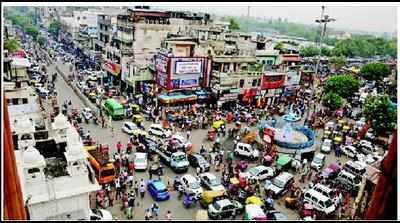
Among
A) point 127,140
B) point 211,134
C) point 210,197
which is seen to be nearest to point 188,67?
point 211,134

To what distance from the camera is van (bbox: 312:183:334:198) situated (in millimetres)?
15594

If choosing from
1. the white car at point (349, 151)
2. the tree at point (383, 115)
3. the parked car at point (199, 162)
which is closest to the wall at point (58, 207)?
the parked car at point (199, 162)

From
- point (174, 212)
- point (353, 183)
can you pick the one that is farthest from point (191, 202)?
point (353, 183)

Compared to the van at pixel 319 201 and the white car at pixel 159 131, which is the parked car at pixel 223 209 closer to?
the van at pixel 319 201

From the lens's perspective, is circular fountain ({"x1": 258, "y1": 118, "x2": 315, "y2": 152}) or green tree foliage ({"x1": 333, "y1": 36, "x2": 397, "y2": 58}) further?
green tree foliage ({"x1": 333, "y1": 36, "x2": 397, "y2": 58})

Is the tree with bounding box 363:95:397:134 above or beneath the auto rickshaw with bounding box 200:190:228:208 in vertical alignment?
above

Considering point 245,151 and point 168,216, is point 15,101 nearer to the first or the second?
point 168,216

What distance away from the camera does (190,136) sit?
23203 mm

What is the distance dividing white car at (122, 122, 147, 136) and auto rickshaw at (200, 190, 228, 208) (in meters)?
7.83

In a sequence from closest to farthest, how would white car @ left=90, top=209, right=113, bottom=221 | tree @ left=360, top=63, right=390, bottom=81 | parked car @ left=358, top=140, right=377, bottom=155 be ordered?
1. white car @ left=90, top=209, right=113, bottom=221
2. parked car @ left=358, top=140, right=377, bottom=155
3. tree @ left=360, top=63, right=390, bottom=81

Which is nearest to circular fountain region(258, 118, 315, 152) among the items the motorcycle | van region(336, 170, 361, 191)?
van region(336, 170, 361, 191)

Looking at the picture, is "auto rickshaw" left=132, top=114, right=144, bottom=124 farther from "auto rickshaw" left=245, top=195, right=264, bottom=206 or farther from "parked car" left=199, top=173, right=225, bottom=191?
"auto rickshaw" left=245, top=195, right=264, bottom=206

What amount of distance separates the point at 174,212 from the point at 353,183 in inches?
317

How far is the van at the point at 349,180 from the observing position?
16.9m
